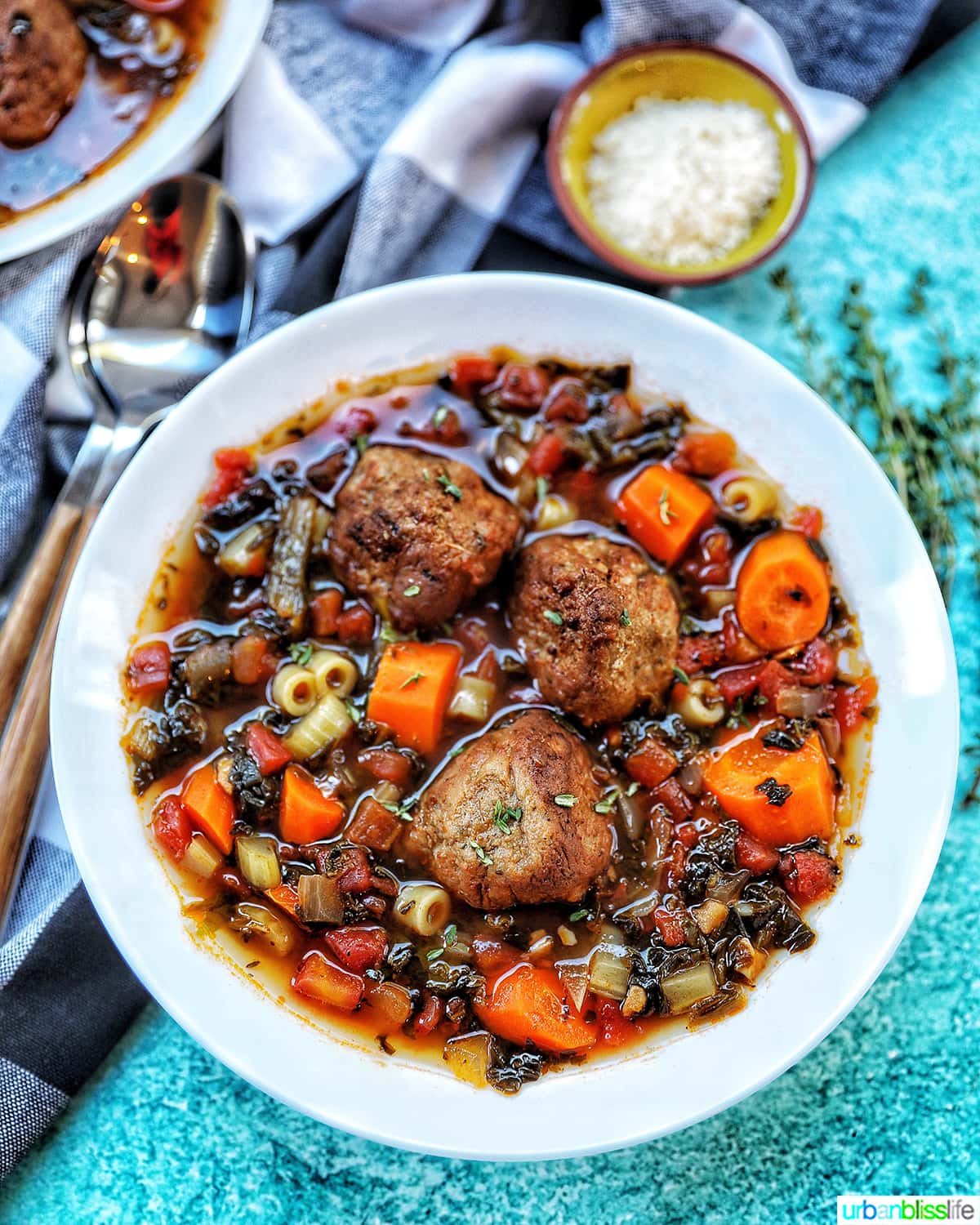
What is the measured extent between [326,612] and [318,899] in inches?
43.2

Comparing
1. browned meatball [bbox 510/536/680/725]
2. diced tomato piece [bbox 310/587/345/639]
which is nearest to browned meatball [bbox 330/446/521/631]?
diced tomato piece [bbox 310/587/345/639]

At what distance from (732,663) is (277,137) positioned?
10.3 feet

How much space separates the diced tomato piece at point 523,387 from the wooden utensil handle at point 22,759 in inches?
77.6

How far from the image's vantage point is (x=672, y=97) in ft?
16.9

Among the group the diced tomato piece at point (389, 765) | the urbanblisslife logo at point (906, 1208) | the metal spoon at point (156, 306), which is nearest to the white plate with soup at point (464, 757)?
the metal spoon at point (156, 306)

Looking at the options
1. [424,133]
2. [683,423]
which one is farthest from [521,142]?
[683,423]

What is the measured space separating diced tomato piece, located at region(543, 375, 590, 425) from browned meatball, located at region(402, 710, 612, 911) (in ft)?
4.31

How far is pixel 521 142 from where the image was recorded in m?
5.27

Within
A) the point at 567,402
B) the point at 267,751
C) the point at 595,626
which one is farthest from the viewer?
the point at 567,402

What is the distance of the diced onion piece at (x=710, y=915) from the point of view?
13.7ft

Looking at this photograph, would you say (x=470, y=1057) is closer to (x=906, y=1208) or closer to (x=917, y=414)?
(x=906, y=1208)

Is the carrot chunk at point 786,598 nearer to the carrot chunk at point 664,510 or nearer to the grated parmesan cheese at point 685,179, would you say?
the carrot chunk at point 664,510

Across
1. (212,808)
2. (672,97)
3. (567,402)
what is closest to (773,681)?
(567,402)

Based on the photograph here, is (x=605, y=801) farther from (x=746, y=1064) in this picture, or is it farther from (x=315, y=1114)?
(x=315, y=1114)
